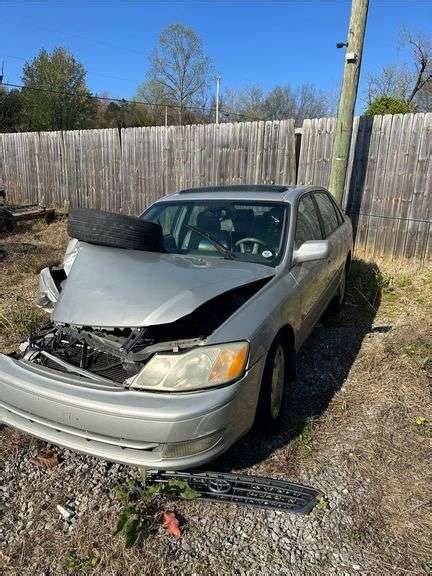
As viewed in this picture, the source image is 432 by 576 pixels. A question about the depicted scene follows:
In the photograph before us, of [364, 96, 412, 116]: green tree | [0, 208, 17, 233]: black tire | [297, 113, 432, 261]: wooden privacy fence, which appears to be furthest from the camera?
[364, 96, 412, 116]: green tree

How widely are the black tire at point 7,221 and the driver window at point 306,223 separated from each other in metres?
7.61

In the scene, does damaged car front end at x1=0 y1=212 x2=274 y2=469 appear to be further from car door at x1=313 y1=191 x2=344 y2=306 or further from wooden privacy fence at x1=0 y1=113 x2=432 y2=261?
wooden privacy fence at x1=0 y1=113 x2=432 y2=261

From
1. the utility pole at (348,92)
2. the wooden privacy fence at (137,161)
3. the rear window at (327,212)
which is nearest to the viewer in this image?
the rear window at (327,212)

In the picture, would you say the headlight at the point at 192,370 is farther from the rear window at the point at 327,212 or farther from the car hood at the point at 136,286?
the rear window at the point at 327,212

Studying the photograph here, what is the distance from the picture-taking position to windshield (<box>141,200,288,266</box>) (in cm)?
337

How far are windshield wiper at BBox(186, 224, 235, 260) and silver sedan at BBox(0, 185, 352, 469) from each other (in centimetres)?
2

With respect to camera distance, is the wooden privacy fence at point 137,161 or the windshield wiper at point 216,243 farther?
the wooden privacy fence at point 137,161

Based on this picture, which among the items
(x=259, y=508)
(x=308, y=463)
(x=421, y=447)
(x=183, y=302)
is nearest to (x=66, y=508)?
(x=259, y=508)

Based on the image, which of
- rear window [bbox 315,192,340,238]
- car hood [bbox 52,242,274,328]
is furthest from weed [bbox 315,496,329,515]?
rear window [bbox 315,192,340,238]

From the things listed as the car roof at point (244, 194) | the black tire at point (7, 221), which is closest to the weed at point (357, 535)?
the car roof at point (244, 194)

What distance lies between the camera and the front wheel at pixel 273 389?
8.57 feet

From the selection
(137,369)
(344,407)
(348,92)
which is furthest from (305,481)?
(348,92)

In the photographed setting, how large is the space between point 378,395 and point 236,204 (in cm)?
190

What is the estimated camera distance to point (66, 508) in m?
2.28
